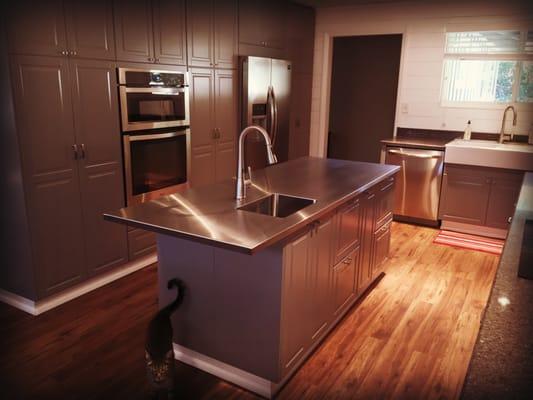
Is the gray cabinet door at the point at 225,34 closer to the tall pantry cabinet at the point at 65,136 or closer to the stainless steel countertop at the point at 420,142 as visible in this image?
the tall pantry cabinet at the point at 65,136

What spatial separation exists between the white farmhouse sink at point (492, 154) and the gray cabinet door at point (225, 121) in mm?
2118

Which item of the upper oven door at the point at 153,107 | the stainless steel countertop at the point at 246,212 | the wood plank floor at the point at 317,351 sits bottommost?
the wood plank floor at the point at 317,351

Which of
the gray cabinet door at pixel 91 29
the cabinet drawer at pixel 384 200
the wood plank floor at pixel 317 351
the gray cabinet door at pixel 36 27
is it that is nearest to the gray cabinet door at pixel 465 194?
the wood plank floor at pixel 317 351

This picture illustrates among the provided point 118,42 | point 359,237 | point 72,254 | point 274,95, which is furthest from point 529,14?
point 72,254

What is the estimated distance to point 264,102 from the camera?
178 inches

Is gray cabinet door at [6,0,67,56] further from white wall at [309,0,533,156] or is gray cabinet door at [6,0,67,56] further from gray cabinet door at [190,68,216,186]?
white wall at [309,0,533,156]

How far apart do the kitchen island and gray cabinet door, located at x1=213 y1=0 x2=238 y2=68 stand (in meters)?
1.73

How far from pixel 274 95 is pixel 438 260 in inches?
88.8

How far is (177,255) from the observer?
2.27 meters

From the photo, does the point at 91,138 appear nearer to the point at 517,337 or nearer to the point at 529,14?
the point at 517,337

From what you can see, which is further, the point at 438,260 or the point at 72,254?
the point at 438,260

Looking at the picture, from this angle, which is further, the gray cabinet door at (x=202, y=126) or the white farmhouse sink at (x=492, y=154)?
the white farmhouse sink at (x=492, y=154)

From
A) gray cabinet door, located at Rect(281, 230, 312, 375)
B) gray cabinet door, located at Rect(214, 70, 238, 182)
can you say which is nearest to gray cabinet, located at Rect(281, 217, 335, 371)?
gray cabinet door, located at Rect(281, 230, 312, 375)

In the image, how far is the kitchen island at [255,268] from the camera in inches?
77.7
